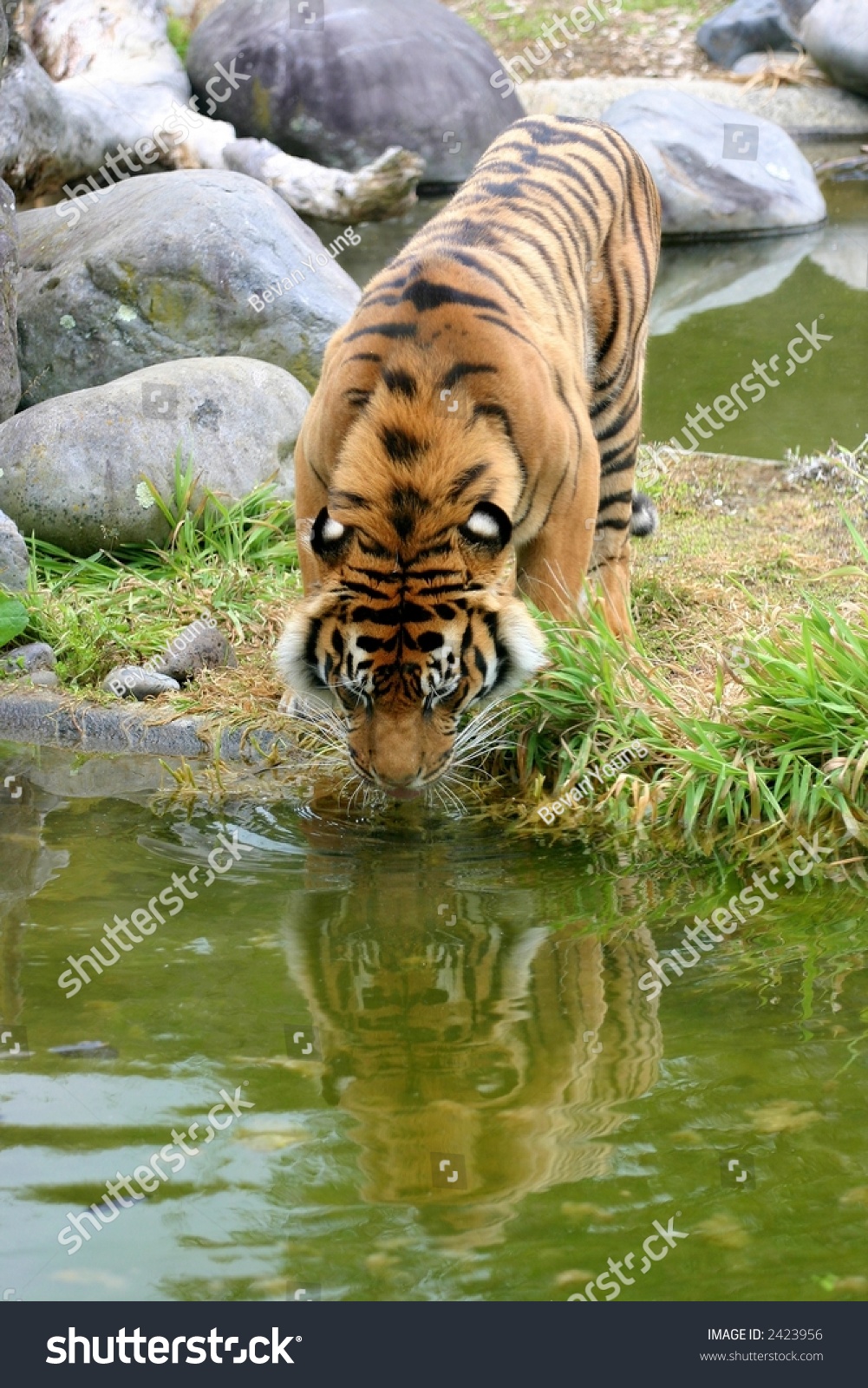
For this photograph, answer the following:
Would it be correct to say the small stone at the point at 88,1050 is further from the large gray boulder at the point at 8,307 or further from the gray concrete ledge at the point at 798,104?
the gray concrete ledge at the point at 798,104

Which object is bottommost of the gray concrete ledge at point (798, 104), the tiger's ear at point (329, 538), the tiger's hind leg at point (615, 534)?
the gray concrete ledge at point (798, 104)

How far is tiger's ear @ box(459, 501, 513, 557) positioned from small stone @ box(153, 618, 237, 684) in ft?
6.51

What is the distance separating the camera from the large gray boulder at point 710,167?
12.8m

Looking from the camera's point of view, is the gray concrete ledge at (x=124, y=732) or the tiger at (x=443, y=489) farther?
the gray concrete ledge at (x=124, y=732)

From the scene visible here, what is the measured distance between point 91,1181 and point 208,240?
5.20 m

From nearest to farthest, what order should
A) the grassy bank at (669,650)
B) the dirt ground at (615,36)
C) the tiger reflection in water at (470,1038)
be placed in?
the tiger reflection in water at (470,1038), the grassy bank at (669,650), the dirt ground at (615,36)

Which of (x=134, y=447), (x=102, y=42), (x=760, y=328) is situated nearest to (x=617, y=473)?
(x=134, y=447)

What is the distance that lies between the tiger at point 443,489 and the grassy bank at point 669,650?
410mm

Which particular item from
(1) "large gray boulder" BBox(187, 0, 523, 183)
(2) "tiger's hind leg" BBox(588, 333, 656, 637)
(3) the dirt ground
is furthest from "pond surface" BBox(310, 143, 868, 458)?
(3) the dirt ground

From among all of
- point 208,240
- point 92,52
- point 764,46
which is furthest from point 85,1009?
point 764,46

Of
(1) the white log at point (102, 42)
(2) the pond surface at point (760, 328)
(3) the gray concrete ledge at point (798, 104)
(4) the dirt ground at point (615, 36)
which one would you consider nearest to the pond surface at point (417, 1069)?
(2) the pond surface at point (760, 328)

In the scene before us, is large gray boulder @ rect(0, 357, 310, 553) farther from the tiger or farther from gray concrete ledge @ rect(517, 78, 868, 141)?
gray concrete ledge @ rect(517, 78, 868, 141)

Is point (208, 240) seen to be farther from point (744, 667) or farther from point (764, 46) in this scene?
point (764, 46)

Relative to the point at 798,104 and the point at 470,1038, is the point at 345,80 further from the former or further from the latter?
the point at 470,1038
